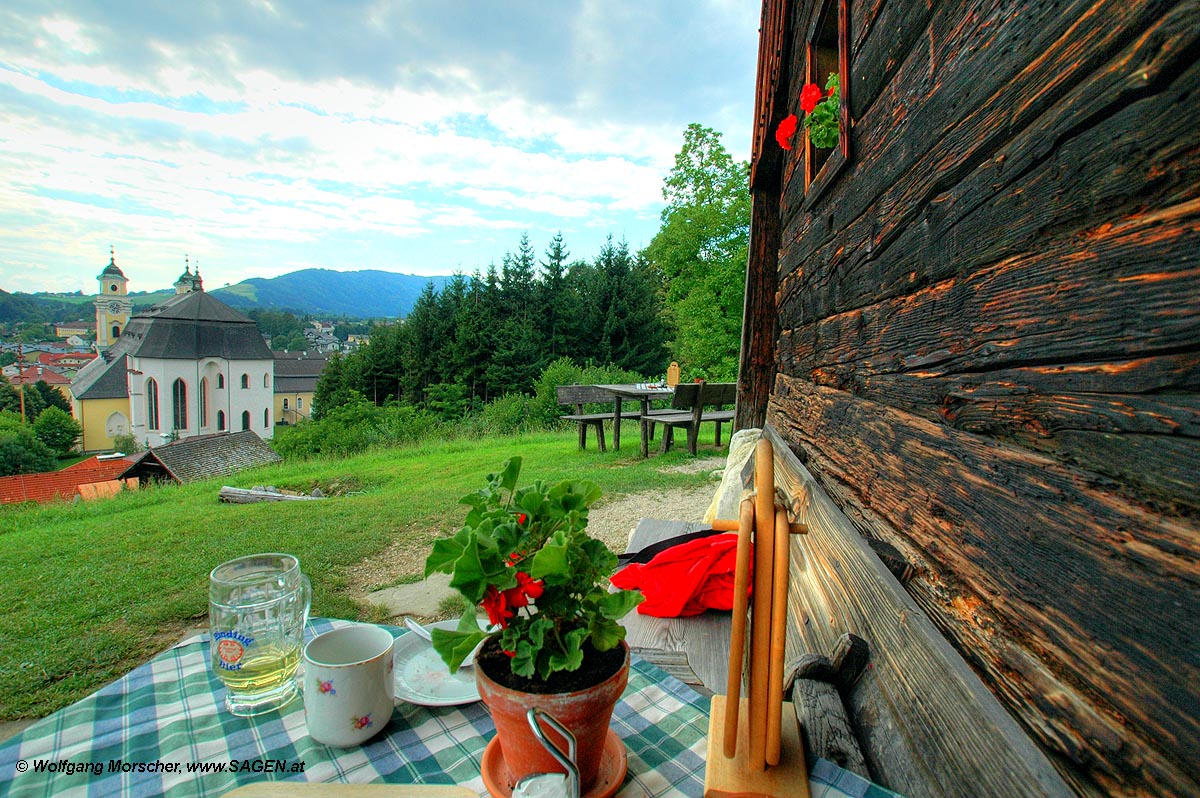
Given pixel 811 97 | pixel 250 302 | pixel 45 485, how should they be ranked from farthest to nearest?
pixel 250 302 → pixel 45 485 → pixel 811 97

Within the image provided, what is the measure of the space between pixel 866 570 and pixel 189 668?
1.55 meters

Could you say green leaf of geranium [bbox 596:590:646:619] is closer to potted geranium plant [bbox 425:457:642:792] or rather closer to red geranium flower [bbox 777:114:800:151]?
potted geranium plant [bbox 425:457:642:792]

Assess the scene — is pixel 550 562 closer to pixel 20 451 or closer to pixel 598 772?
pixel 598 772

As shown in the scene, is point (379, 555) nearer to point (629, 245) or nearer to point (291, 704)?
point (291, 704)

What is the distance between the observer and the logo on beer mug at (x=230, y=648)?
107 cm

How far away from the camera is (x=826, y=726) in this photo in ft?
3.94

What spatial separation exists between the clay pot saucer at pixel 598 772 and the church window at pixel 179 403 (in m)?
57.6

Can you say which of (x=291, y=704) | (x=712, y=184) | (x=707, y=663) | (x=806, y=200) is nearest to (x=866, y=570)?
(x=707, y=663)

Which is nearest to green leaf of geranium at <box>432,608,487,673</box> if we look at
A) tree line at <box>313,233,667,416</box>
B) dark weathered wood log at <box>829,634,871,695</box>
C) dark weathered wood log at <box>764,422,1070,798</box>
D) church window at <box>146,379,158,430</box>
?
dark weathered wood log at <box>764,422,1070,798</box>

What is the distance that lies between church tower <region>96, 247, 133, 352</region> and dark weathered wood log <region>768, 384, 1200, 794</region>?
291 ft

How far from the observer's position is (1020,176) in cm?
94

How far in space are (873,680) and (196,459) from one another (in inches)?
637

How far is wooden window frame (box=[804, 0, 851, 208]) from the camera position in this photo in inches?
82.0

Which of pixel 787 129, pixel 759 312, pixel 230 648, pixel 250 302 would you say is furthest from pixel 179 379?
pixel 250 302
